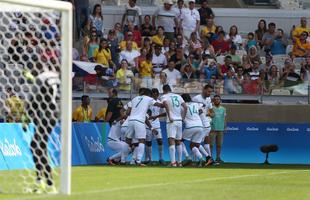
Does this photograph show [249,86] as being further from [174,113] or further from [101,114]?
[101,114]

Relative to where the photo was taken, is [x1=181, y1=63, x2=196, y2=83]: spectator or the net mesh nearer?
the net mesh

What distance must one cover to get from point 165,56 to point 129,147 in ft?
17.7

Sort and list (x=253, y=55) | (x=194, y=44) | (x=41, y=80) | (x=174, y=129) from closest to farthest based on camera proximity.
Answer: (x=41, y=80) → (x=174, y=129) → (x=253, y=55) → (x=194, y=44)

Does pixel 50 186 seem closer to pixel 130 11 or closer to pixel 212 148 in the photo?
pixel 212 148

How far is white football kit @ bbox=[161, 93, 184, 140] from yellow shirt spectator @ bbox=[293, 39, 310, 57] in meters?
7.05

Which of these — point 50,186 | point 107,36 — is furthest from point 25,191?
point 107,36

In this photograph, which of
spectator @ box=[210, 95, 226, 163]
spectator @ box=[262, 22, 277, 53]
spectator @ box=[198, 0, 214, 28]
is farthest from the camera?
spectator @ box=[198, 0, 214, 28]

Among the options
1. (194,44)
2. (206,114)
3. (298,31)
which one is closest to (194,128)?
(206,114)

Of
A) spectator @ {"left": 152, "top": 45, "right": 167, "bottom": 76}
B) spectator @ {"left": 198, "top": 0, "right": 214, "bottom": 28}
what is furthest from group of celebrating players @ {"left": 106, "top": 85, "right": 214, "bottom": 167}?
spectator @ {"left": 198, "top": 0, "right": 214, "bottom": 28}

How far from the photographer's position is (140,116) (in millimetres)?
27453

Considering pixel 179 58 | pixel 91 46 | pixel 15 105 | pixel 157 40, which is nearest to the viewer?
pixel 15 105

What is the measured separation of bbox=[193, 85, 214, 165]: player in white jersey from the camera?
28.5 m

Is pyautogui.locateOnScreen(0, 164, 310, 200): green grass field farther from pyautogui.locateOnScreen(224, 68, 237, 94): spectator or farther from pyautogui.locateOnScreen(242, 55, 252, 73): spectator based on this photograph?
pyautogui.locateOnScreen(242, 55, 252, 73): spectator

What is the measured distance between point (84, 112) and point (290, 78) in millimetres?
6472
